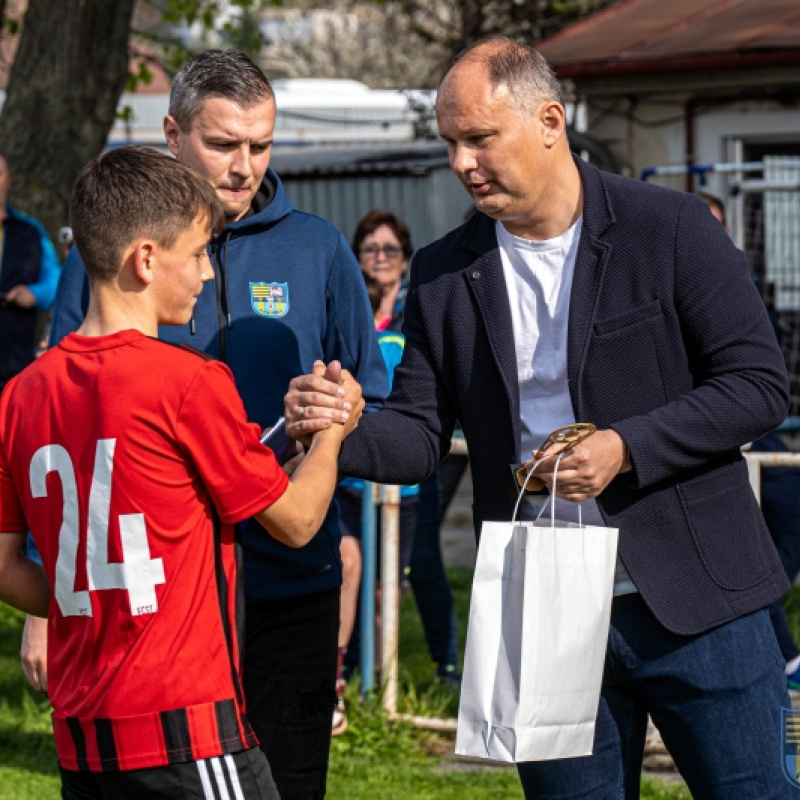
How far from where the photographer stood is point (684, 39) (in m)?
13.1

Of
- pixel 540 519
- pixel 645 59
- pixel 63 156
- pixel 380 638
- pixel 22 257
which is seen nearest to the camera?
pixel 540 519

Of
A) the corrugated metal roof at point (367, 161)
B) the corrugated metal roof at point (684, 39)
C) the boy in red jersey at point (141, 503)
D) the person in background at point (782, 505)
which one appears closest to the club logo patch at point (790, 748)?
the boy in red jersey at point (141, 503)

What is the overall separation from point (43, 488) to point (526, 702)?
1036 mm

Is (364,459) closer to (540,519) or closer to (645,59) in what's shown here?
(540,519)

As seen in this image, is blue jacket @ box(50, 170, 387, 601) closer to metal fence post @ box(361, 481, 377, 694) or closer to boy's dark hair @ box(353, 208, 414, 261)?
metal fence post @ box(361, 481, 377, 694)

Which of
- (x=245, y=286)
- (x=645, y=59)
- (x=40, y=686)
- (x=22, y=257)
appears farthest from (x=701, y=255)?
(x=645, y=59)

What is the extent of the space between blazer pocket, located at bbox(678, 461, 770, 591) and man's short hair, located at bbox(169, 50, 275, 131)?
1426mm

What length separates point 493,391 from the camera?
3129 millimetres

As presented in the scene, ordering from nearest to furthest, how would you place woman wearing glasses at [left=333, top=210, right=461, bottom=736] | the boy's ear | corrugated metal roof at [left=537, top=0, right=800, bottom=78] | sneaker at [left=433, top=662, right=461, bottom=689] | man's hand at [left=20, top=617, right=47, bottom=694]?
the boy's ear
man's hand at [left=20, top=617, right=47, bottom=694]
woman wearing glasses at [left=333, top=210, right=461, bottom=736]
sneaker at [left=433, top=662, right=461, bottom=689]
corrugated metal roof at [left=537, top=0, right=800, bottom=78]

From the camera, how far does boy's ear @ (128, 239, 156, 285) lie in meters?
2.73

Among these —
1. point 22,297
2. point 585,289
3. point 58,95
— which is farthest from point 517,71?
point 58,95

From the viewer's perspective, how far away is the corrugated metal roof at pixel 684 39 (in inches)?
486

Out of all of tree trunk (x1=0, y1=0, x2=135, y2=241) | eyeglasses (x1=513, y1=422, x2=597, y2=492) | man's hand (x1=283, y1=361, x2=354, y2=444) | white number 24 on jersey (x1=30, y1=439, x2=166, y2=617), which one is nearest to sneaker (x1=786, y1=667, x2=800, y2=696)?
eyeglasses (x1=513, y1=422, x2=597, y2=492)

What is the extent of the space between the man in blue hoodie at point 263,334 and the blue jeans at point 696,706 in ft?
2.22
